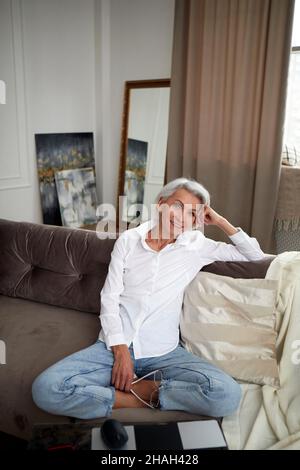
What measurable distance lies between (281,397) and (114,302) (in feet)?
2.02

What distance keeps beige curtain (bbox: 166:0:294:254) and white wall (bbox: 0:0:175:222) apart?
13.8 inches

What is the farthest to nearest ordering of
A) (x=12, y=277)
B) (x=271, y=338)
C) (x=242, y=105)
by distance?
(x=242, y=105)
(x=12, y=277)
(x=271, y=338)

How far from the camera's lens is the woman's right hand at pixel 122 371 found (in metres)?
1.24

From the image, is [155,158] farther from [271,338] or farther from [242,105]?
[271,338]

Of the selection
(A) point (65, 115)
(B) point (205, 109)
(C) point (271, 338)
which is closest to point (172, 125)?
(B) point (205, 109)

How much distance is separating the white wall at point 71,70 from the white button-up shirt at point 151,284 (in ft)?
6.18

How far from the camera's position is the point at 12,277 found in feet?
5.82

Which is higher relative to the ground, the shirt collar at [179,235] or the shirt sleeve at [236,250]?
the shirt collar at [179,235]

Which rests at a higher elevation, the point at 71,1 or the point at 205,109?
the point at 71,1

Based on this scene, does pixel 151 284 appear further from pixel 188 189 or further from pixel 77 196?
pixel 77 196

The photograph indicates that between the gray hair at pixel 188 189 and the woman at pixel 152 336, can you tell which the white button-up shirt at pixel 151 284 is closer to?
the woman at pixel 152 336

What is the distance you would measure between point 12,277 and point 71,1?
101 inches

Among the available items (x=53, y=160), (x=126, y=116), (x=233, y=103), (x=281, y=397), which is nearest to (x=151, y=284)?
(x=281, y=397)

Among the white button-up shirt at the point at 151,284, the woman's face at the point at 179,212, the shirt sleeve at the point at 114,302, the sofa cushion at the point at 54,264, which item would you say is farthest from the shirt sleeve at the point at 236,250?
the sofa cushion at the point at 54,264
